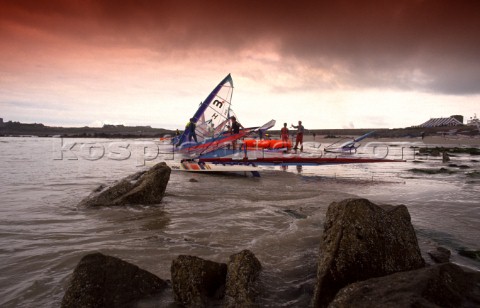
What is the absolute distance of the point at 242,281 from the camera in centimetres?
326

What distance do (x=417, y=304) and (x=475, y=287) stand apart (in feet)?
2.75

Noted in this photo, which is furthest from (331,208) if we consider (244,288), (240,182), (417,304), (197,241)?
(240,182)

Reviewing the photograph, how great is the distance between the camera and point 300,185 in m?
11.2

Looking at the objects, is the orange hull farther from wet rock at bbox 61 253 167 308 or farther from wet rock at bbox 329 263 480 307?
wet rock at bbox 329 263 480 307

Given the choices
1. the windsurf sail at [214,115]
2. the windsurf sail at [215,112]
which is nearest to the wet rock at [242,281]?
the windsurf sail at [214,115]

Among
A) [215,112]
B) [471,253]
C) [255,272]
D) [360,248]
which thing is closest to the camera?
[360,248]

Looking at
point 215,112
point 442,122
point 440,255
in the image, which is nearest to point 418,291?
point 440,255

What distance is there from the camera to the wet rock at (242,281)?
3.13 m

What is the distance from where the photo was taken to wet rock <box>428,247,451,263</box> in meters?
4.18

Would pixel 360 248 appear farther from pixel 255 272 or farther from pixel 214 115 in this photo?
pixel 214 115

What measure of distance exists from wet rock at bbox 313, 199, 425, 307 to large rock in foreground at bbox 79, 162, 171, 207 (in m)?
5.37

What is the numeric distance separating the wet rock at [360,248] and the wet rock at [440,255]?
915 millimetres

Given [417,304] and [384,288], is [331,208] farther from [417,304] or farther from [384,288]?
[417,304]

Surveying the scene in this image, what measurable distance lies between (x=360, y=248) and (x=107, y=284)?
2.46 m
